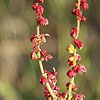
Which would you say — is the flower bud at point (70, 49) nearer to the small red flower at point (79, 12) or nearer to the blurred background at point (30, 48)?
the small red flower at point (79, 12)

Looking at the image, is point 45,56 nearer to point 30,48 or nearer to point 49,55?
point 49,55

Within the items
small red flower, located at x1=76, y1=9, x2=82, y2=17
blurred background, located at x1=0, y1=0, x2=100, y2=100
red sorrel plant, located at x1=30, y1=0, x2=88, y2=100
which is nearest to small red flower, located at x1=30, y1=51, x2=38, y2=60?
red sorrel plant, located at x1=30, y1=0, x2=88, y2=100

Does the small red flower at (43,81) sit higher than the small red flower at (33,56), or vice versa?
the small red flower at (33,56)

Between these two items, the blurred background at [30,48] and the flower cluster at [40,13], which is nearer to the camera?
the flower cluster at [40,13]

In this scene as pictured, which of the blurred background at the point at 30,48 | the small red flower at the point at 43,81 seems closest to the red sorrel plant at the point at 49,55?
the small red flower at the point at 43,81

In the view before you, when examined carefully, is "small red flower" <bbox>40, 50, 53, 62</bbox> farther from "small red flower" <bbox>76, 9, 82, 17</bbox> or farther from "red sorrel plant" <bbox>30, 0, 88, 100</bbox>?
"small red flower" <bbox>76, 9, 82, 17</bbox>

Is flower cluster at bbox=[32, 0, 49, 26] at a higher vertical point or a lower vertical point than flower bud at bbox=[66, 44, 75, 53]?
higher

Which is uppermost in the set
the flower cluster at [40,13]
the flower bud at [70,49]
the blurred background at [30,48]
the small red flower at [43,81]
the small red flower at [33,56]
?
the blurred background at [30,48]

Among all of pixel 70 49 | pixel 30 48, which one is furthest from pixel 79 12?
pixel 30 48

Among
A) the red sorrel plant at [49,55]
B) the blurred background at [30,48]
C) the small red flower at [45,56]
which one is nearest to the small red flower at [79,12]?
the red sorrel plant at [49,55]
